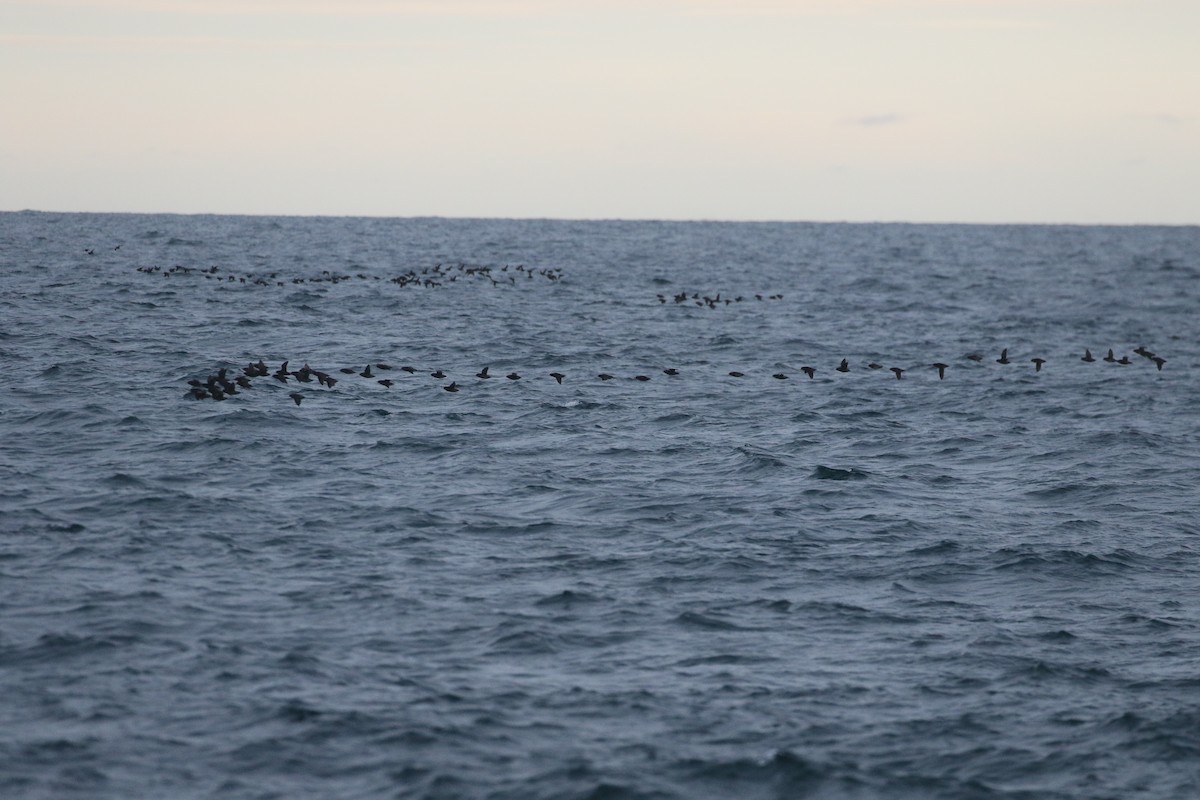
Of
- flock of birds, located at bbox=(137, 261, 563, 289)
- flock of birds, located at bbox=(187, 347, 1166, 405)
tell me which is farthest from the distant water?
flock of birds, located at bbox=(137, 261, 563, 289)

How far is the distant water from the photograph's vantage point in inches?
573

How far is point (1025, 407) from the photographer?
3916cm

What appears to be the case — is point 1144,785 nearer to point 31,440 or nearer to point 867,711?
point 867,711

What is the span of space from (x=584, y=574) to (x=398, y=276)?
56.8m

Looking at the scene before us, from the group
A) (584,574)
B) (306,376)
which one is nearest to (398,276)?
(306,376)

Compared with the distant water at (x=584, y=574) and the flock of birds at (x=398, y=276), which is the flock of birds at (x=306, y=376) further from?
the flock of birds at (x=398, y=276)

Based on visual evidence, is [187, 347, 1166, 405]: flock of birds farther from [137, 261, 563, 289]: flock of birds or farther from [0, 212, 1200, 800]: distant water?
[137, 261, 563, 289]: flock of birds

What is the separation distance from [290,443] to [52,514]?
7387mm

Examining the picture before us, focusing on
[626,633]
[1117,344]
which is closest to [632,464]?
[626,633]

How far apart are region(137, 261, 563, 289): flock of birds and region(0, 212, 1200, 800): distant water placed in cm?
1851

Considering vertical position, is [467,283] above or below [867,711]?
above

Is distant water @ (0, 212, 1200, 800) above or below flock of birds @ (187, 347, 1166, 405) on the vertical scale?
below

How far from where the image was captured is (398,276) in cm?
7588

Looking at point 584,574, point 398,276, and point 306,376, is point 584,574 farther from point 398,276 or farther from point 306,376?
point 398,276
